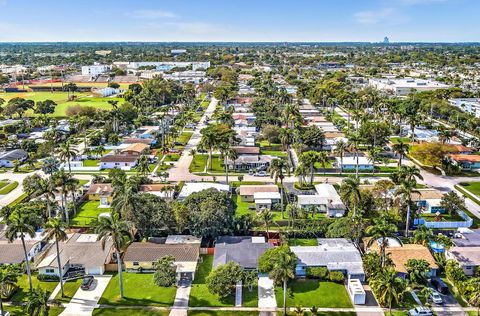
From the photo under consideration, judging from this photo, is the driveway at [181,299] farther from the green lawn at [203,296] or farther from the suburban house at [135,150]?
the suburban house at [135,150]

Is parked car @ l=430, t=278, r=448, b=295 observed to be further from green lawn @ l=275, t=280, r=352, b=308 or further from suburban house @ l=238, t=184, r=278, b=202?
suburban house @ l=238, t=184, r=278, b=202

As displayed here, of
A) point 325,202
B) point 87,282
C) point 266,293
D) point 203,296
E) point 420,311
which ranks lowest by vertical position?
point 203,296

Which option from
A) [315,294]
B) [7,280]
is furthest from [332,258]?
[7,280]

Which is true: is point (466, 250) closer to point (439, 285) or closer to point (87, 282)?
point (439, 285)

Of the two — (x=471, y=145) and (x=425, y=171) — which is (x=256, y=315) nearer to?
(x=425, y=171)

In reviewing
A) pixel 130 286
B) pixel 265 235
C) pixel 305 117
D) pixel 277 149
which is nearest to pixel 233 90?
pixel 305 117

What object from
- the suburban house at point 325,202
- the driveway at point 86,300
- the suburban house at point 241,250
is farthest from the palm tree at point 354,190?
the driveway at point 86,300

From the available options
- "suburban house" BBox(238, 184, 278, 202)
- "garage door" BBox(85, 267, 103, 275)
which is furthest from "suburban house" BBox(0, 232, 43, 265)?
"suburban house" BBox(238, 184, 278, 202)
